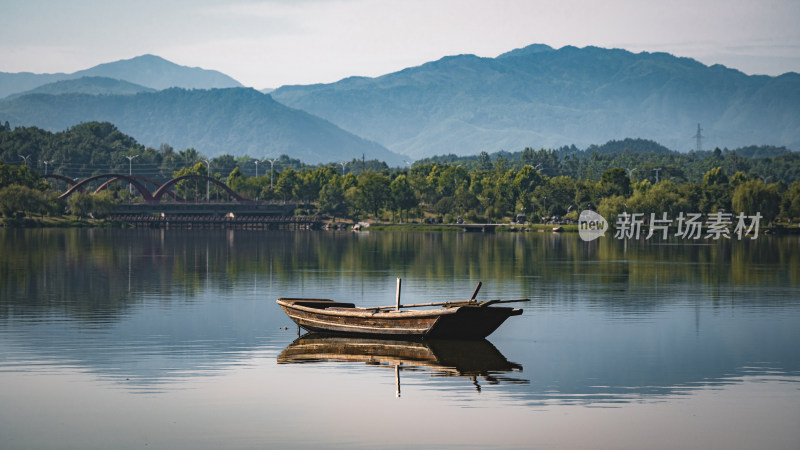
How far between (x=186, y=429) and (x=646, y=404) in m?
13.4

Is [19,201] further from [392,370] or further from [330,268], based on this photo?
[392,370]

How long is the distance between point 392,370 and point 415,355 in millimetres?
3036

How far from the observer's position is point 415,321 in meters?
37.2

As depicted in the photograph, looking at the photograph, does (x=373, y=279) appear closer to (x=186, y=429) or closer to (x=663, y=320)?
(x=663, y=320)

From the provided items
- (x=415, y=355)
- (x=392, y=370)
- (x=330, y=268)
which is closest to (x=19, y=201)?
(x=330, y=268)

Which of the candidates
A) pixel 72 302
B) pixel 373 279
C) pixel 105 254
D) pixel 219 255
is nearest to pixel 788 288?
pixel 373 279

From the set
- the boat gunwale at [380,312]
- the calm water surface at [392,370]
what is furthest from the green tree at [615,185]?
the boat gunwale at [380,312]

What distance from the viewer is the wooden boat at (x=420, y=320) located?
121 ft

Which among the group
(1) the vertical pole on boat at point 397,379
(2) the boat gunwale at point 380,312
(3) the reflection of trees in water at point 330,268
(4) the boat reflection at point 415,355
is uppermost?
(2) the boat gunwale at point 380,312

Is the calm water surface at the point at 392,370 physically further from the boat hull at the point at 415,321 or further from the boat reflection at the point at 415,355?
the boat hull at the point at 415,321

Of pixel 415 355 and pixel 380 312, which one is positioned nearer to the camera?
pixel 415 355

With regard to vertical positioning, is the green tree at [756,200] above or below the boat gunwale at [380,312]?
above

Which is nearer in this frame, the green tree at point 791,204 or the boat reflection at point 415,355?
the boat reflection at point 415,355

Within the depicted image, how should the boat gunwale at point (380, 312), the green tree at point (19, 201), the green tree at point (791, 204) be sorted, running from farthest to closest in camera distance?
the green tree at point (19, 201)
the green tree at point (791, 204)
the boat gunwale at point (380, 312)
